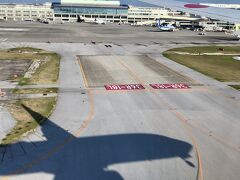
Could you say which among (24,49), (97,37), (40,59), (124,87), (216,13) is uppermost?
(216,13)

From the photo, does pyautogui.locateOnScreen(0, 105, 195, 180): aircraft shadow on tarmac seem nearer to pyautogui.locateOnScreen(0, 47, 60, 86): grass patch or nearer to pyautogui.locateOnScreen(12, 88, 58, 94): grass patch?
pyautogui.locateOnScreen(12, 88, 58, 94): grass patch

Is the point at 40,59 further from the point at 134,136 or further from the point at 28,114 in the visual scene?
the point at 134,136

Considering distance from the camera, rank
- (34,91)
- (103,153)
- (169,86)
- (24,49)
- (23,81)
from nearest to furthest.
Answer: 1. (103,153)
2. (34,91)
3. (169,86)
4. (23,81)
5. (24,49)

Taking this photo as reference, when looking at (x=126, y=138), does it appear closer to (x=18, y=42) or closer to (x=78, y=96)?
Answer: (x=78, y=96)

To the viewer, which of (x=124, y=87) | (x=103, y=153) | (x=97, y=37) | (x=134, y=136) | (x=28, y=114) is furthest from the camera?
(x=97, y=37)

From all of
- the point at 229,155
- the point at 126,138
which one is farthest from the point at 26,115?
the point at 229,155

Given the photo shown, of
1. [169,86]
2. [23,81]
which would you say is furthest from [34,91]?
[169,86]
